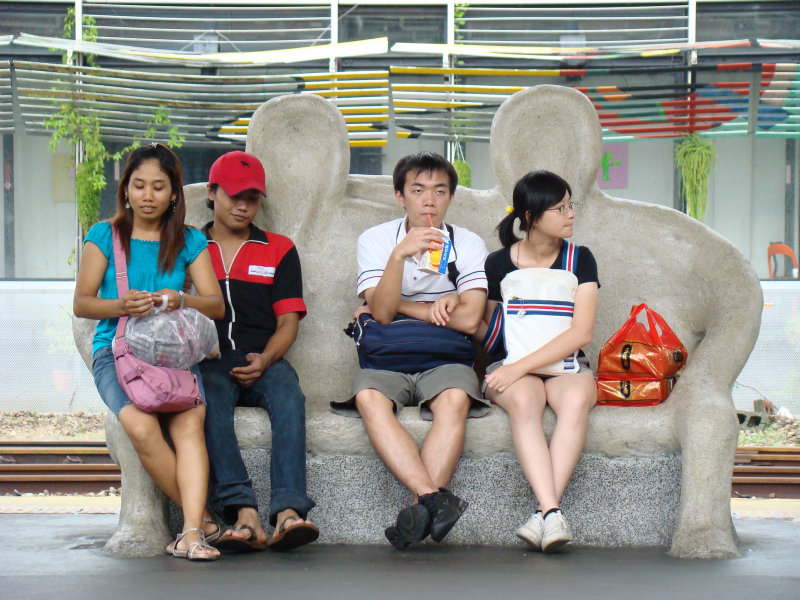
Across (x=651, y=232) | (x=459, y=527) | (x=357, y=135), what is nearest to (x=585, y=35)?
(x=357, y=135)

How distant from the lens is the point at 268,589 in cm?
284

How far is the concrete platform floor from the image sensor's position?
9.27ft

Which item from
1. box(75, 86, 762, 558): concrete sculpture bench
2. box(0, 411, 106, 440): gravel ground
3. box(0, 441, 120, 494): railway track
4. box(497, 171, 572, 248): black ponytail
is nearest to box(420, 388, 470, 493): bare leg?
box(75, 86, 762, 558): concrete sculpture bench

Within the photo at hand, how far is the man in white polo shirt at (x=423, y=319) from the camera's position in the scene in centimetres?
324

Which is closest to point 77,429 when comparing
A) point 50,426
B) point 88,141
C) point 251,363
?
point 50,426

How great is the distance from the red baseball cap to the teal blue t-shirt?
0.37 meters

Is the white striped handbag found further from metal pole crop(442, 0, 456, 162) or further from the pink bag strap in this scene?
metal pole crop(442, 0, 456, 162)

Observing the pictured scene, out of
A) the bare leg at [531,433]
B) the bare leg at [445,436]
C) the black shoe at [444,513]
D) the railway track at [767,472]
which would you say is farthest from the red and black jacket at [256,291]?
the railway track at [767,472]

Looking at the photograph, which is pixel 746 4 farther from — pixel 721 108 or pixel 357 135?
pixel 357 135

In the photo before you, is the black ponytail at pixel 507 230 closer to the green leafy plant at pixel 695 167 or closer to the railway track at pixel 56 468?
the railway track at pixel 56 468

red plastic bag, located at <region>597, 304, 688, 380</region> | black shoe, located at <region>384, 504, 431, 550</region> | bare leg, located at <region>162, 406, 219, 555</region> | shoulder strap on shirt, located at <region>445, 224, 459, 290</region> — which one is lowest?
black shoe, located at <region>384, 504, 431, 550</region>

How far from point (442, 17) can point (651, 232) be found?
551 cm

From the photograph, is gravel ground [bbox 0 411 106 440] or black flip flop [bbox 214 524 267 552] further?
gravel ground [bbox 0 411 106 440]

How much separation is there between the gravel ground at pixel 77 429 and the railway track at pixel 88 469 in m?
0.44
